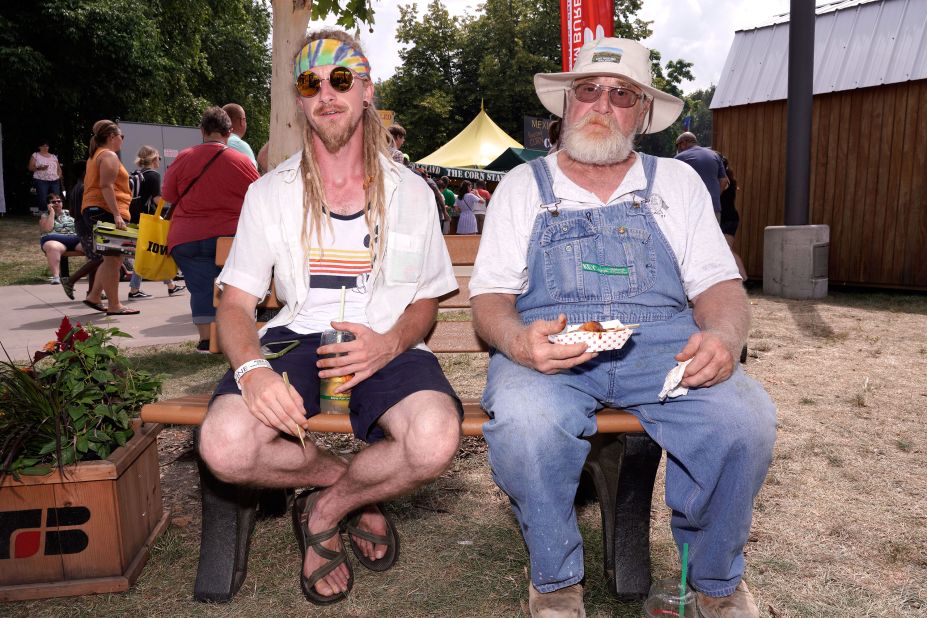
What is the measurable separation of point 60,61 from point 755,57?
62.7 ft

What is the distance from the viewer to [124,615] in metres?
2.45

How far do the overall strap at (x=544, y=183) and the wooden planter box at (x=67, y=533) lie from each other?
1.69m

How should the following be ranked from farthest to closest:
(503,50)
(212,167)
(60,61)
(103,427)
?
(503,50), (60,61), (212,167), (103,427)

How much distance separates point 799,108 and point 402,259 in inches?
318

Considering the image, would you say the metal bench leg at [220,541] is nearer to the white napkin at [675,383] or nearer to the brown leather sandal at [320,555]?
the brown leather sandal at [320,555]

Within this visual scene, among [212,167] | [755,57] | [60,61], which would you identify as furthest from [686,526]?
[60,61]

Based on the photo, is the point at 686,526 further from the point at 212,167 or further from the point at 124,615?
the point at 212,167

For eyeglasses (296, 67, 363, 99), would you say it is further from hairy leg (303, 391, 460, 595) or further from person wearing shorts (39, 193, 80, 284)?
person wearing shorts (39, 193, 80, 284)

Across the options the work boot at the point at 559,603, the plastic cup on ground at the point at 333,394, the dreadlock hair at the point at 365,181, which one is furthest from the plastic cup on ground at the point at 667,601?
the dreadlock hair at the point at 365,181

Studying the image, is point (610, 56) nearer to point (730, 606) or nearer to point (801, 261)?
point (730, 606)

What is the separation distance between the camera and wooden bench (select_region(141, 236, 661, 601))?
249 centimetres

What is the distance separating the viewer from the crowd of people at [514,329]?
2.22 m

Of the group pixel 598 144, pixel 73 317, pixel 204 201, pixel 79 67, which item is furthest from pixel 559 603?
pixel 79 67

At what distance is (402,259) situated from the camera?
2.79 m
